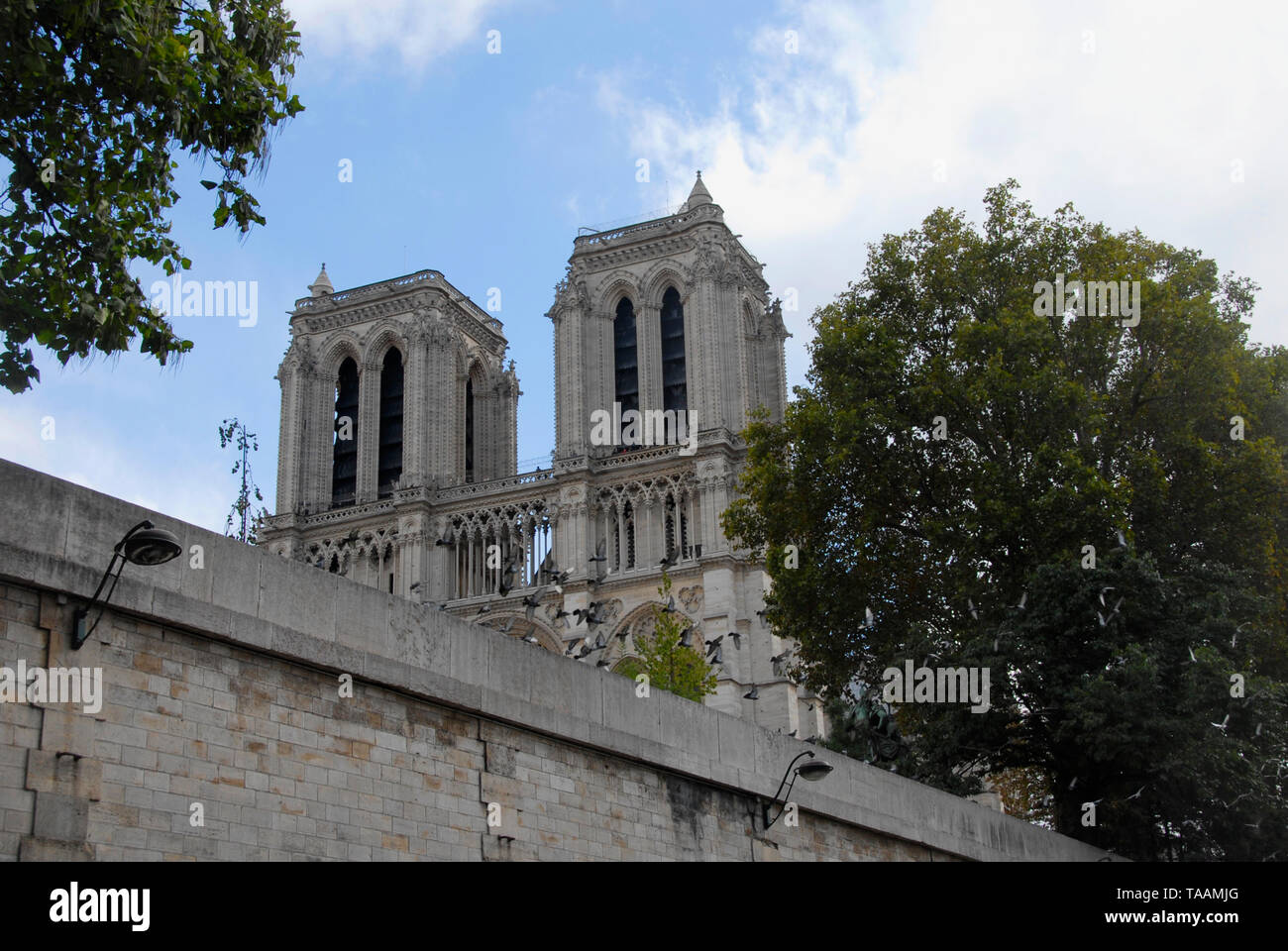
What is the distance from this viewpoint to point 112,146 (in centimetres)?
1480

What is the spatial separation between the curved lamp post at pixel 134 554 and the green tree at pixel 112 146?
219 inches

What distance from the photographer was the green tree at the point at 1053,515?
22.8 m

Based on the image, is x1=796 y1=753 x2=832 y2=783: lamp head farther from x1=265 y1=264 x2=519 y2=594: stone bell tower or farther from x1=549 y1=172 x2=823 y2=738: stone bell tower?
x1=265 y1=264 x2=519 y2=594: stone bell tower

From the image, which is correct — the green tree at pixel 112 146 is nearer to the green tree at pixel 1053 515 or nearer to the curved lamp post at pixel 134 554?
the curved lamp post at pixel 134 554

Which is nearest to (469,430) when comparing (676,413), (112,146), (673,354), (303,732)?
(673,354)

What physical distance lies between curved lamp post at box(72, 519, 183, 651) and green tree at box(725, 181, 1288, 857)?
15.9 metres

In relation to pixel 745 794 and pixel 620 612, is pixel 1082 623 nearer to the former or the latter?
pixel 745 794

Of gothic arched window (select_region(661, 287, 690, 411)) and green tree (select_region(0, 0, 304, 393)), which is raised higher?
gothic arched window (select_region(661, 287, 690, 411))

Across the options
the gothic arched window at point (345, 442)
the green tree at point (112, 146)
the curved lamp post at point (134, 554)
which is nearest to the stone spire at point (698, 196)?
the gothic arched window at point (345, 442)

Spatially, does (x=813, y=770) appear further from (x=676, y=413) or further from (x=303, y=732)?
(x=676, y=413)

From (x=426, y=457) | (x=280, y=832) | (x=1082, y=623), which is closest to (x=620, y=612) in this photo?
(x=426, y=457)

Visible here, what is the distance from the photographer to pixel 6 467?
958cm

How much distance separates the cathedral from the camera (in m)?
56.0

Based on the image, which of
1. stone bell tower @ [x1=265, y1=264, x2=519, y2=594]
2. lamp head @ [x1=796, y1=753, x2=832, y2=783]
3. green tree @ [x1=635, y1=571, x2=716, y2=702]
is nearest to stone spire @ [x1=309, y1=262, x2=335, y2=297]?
stone bell tower @ [x1=265, y1=264, x2=519, y2=594]
